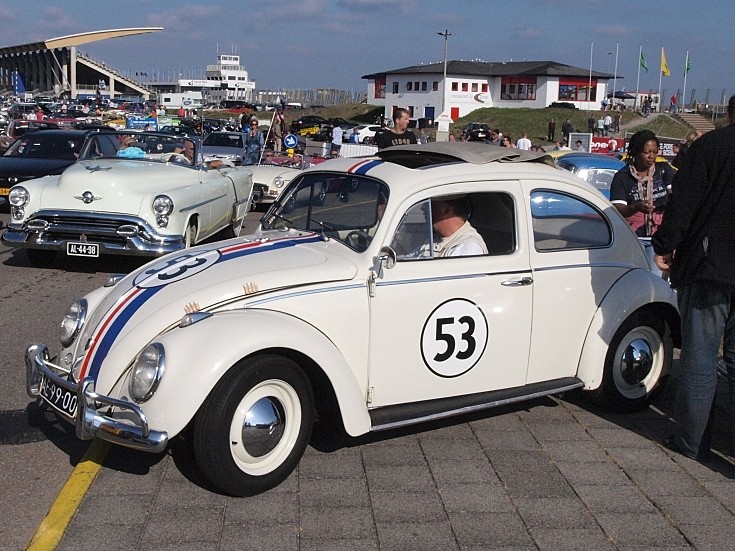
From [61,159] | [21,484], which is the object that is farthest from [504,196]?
[61,159]

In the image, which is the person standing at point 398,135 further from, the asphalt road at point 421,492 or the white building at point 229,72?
the white building at point 229,72

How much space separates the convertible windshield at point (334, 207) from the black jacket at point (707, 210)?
166 cm

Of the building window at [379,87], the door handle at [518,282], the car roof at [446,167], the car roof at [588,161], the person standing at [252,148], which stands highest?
the building window at [379,87]

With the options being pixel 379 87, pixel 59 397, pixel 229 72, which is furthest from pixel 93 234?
pixel 229 72

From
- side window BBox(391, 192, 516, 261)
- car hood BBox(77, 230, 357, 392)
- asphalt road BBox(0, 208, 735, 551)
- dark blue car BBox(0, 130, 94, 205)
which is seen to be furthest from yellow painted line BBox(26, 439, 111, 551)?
dark blue car BBox(0, 130, 94, 205)

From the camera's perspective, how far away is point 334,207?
5.30m

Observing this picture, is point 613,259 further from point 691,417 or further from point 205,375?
point 205,375

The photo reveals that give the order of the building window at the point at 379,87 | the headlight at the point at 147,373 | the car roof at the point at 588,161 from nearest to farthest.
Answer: the headlight at the point at 147,373 < the car roof at the point at 588,161 < the building window at the point at 379,87

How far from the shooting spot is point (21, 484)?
4.40 meters

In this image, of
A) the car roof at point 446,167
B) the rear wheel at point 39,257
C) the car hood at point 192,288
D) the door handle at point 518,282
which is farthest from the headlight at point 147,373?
the rear wheel at point 39,257

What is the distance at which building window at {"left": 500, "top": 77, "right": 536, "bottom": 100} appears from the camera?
3140 inches

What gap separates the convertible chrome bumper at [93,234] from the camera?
9609 mm

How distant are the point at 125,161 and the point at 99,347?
718 cm

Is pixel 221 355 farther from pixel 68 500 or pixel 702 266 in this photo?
pixel 702 266
